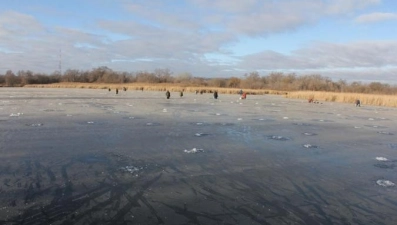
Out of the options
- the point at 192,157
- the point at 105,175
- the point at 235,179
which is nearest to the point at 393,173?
the point at 235,179

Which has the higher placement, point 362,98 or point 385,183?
point 362,98

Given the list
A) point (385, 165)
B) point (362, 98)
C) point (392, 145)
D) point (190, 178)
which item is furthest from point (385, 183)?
point (362, 98)

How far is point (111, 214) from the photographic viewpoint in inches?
94.9

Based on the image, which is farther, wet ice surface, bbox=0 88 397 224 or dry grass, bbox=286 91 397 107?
dry grass, bbox=286 91 397 107

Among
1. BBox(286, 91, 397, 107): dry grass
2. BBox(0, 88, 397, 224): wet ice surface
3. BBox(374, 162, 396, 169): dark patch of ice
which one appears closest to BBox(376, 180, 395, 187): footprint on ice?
BBox(0, 88, 397, 224): wet ice surface

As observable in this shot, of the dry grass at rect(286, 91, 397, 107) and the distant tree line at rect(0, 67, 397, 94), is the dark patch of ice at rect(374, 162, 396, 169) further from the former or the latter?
the distant tree line at rect(0, 67, 397, 94)

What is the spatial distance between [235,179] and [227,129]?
369 cm

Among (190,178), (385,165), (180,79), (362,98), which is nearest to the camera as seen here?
(190,178)

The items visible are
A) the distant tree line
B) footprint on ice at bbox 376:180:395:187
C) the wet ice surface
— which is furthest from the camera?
the distant tree line

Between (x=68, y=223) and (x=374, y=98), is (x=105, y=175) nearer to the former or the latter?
(x=68, y=223)

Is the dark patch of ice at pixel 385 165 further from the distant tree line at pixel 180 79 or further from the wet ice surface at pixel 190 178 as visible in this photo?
the distant tree line at pixel 180 79

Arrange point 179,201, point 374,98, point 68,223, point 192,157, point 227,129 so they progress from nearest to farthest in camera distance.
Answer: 1. point 68,223
2. point 179,201
3. point 192,157
4. point 227,129
5. point 374,98

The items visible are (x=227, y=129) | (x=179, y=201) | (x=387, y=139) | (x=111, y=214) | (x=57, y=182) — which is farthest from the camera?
(x=227, y=129)

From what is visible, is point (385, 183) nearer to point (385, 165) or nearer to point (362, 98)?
point (385, 165)
